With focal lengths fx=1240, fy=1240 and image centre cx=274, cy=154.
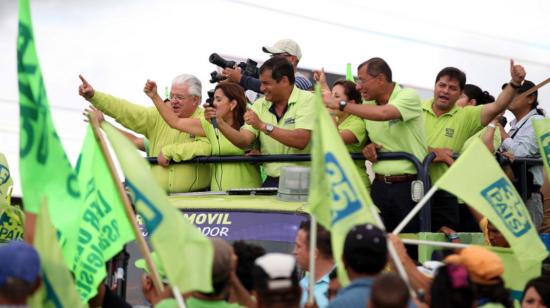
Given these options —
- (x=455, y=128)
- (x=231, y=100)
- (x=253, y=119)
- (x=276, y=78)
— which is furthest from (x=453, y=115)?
(x=231, y=100)

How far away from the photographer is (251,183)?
28.9 ft

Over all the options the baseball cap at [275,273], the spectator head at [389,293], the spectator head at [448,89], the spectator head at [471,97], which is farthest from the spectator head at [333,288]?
the spectator head at [471,97]

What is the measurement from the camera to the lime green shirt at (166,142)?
8945 millimetres

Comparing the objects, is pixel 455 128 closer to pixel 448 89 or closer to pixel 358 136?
pixel 448 89

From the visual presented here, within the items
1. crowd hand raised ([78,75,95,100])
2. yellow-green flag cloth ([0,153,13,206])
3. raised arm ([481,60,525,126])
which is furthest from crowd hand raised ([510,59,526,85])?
yellow-green flag cloth ([0,153,13,206])

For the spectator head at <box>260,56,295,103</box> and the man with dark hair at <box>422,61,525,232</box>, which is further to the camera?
the spectator head at <box>260,56,295,103</box>

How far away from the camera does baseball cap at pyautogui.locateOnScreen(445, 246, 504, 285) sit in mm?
5723

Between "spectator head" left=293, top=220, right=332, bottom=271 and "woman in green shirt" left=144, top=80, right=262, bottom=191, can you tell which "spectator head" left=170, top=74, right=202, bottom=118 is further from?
"spectator head" left=293, top=220, right=332, bottom=271

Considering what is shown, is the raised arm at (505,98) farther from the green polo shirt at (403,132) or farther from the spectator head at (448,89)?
the green polo shirt at (403,132)

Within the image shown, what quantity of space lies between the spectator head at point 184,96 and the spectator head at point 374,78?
162 centimetres

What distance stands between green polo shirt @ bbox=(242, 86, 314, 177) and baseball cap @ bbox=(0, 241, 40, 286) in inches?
135

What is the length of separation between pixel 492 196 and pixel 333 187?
1.02 m

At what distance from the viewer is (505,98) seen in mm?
8359

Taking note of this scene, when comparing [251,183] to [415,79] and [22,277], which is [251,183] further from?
[415,79]
